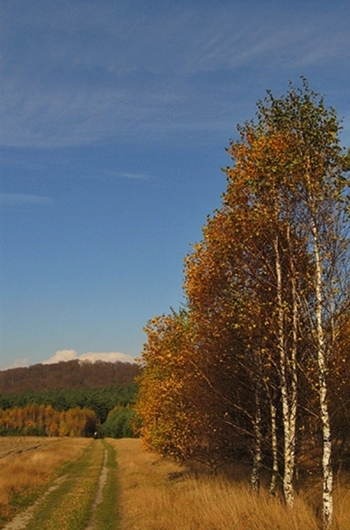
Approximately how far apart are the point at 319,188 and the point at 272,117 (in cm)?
351

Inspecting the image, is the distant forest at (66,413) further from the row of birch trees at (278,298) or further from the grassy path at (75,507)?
the row of birch trees at (278,298)

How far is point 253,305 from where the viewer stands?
16.0 m

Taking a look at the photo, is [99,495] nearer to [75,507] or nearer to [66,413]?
[75,507]

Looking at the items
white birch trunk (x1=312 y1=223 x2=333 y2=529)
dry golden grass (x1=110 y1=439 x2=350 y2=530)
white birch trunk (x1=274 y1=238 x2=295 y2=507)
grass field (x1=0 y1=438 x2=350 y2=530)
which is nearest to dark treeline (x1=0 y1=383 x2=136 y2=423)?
grass field (x1=0 y1=438 x2=350 y2=530)

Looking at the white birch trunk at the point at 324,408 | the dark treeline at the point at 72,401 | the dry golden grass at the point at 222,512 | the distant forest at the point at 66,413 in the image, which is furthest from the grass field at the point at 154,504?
the dark treeline at the point at 72,401

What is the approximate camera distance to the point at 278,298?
51.1ft

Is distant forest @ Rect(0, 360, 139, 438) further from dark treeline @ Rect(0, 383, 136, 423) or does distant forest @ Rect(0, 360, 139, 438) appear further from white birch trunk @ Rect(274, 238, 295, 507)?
white birch trunk @ Rect(274, 238, 295, 507)

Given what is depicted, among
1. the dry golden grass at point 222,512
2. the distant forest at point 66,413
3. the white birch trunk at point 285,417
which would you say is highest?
the white birch trunk at point 285,417

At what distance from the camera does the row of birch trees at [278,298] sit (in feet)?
47.2

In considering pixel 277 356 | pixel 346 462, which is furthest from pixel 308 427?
pixel 346 462

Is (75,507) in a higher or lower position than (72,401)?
higher

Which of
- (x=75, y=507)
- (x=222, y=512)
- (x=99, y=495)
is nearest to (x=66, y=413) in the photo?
(x=99, y=495)

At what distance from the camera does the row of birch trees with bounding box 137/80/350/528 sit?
14.4 metres

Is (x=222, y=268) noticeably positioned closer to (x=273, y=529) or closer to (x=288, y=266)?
(x=288, y=266)
